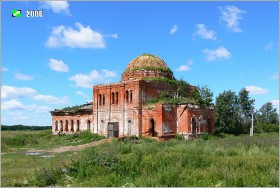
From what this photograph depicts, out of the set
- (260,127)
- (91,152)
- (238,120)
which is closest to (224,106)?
(238,120)

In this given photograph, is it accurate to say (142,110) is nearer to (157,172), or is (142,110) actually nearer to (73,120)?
(73,120)

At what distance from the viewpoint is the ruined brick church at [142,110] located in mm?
25875

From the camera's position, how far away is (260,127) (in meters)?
37.4

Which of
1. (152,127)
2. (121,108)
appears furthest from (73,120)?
(152,127)

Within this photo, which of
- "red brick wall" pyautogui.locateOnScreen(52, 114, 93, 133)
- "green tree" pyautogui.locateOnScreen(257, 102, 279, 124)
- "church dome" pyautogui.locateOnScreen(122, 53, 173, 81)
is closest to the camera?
"church dome" pyautogui.locateOnScreen(122, 53, 173, 81)

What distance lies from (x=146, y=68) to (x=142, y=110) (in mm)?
5090

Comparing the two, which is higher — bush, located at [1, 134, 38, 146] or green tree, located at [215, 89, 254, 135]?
green tree, located at [215, 89, 254, 135]

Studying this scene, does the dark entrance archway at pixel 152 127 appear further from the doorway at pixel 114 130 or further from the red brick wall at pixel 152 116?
the doorway at pixel 114 130

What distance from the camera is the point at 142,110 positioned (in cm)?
2711

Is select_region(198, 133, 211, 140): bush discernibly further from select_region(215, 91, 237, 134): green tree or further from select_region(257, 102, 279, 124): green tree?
select_region(257, 102, 279, 124): green tree

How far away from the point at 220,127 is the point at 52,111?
63.4 ft

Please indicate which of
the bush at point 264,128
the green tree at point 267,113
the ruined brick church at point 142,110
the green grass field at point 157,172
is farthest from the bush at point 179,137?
the green tree at point 267,113

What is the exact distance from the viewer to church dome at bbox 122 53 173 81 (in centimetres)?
3039

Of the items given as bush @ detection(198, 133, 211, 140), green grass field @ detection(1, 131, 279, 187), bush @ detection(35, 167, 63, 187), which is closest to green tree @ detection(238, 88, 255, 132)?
bush @ detection(198, 133, 211, 140)
